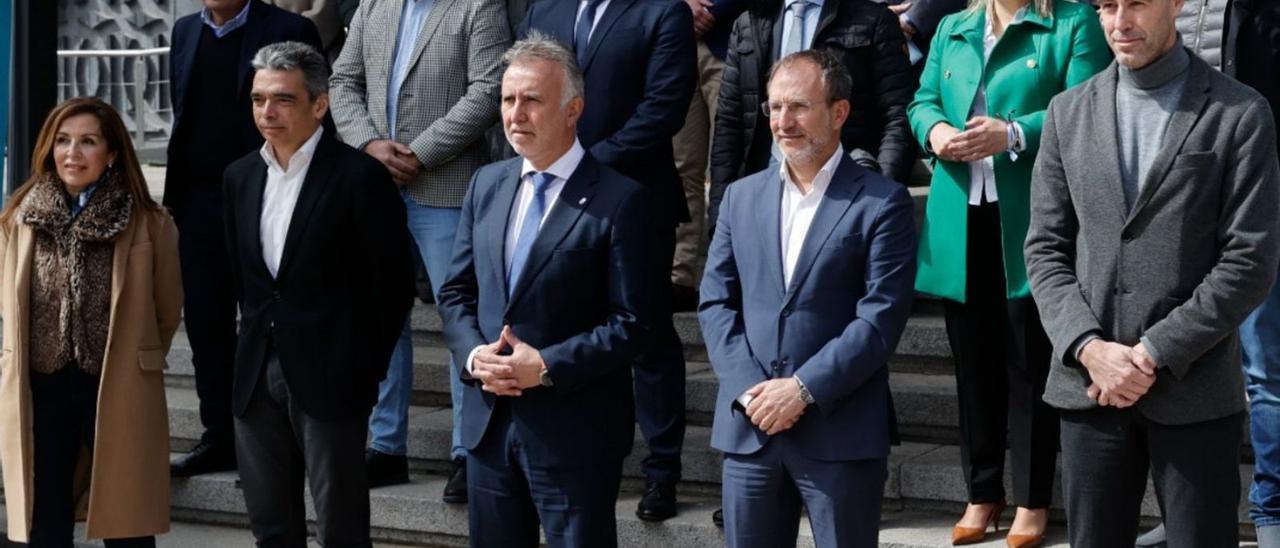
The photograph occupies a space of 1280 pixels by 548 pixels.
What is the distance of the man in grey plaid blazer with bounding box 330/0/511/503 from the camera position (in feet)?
21.5

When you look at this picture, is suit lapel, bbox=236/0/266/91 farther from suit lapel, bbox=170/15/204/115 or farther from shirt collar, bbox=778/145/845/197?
shirt collar, bbox=778/145/845/197

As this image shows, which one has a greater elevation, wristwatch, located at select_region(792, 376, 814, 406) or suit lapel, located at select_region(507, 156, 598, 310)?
suit lapel, located at select_region(507, 156, 598, 310)

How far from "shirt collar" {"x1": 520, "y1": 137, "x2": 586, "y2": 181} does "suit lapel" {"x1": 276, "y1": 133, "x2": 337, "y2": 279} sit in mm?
842

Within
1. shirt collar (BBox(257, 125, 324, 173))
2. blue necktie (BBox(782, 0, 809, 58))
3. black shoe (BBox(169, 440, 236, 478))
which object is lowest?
black shoe (BBox(169, 440, 236, 478))

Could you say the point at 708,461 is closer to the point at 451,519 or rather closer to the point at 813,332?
the point at 451,519

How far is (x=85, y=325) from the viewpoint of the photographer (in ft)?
20.7

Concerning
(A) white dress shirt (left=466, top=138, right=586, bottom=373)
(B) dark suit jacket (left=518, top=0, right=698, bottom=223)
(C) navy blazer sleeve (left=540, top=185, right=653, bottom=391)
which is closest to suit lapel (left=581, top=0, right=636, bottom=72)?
(B) dark suit jacket (left=518, top=0, right=698, bottom=223)

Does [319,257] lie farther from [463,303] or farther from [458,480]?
[458,480]

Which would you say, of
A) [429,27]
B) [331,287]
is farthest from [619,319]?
[429,27]

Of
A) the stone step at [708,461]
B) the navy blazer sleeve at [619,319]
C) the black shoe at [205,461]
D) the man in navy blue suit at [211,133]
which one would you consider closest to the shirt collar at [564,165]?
the navy blazer sleeve at [619,319]

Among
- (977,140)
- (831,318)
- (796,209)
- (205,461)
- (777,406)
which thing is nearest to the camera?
(777,406)

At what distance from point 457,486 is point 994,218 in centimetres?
213

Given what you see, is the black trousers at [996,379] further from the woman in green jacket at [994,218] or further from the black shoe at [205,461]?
the black shoe at [205,461]

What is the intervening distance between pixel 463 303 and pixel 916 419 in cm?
196
